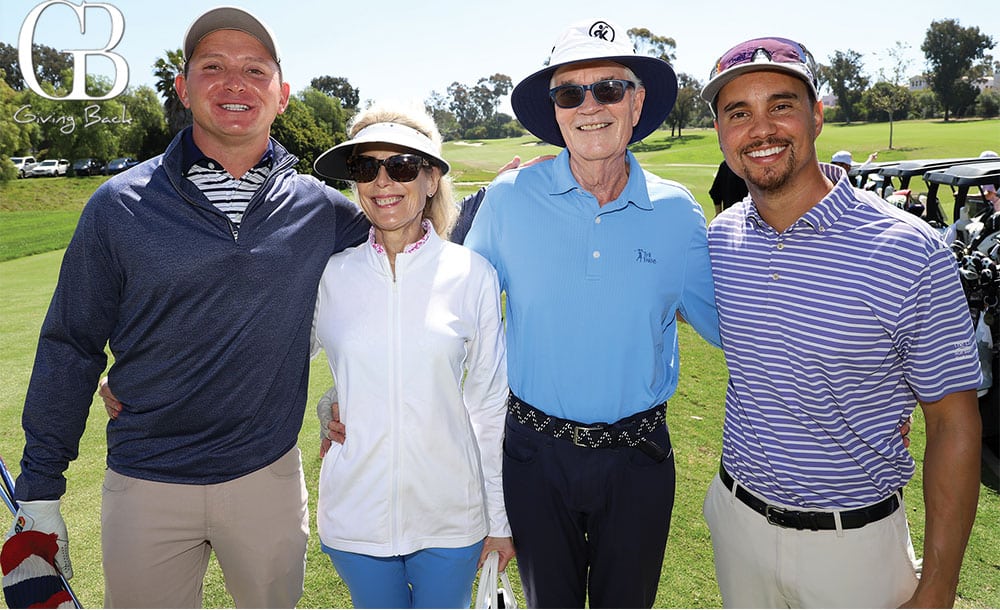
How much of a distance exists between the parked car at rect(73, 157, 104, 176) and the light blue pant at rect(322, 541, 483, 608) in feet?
155

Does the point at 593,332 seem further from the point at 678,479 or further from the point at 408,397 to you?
the point at 678,479

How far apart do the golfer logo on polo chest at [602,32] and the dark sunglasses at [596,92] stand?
6.5 inches

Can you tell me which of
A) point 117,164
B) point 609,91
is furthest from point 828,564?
point 117,164

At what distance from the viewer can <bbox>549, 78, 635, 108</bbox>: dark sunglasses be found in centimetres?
282

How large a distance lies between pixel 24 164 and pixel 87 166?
320 centimetres

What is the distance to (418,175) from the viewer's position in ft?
8.75

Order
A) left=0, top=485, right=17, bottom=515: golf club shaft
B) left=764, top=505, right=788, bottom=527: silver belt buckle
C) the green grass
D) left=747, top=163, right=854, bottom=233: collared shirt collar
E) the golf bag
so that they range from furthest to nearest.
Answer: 1. the golf bag
2. the green grass
3. left=0, top=485, right=17, bottom=515: golf club shaft
4. left=764, top=505, right=788, bottom=527: silver belt buckle
5. left=747, top=163, right=854, bottom=233: collared shirt collar

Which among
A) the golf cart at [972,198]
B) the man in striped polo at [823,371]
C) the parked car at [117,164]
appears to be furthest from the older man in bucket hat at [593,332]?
the parked car at [117,164]

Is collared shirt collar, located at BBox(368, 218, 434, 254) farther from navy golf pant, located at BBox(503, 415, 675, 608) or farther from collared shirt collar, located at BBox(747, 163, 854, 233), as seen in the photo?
collared shirt collar, located at BBox(747, 163, 854, 233)

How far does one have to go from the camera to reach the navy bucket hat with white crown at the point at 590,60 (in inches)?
111

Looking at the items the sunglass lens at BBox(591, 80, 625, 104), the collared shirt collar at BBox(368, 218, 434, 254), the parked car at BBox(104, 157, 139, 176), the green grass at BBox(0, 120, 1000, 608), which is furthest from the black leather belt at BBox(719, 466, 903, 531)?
the parked car at BBox(104, 157, 139, 176)

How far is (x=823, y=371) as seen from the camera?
226 centimetres

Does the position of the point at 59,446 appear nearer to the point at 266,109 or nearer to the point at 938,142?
the point at 266,109

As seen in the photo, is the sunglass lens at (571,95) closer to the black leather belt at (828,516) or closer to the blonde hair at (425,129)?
the blonde hair at (425,129)
